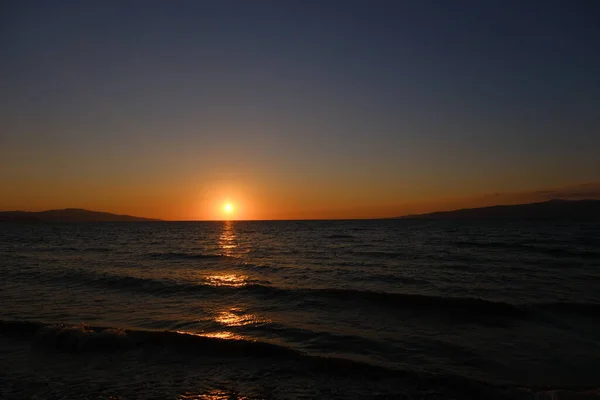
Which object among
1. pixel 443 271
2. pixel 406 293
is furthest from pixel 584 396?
pixel 443 271

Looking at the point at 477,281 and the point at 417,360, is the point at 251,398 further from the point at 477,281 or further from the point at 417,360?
the point at 477,281

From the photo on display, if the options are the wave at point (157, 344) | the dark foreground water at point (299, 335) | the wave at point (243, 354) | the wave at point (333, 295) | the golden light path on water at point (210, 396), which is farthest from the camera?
the wave at point (333, 295)

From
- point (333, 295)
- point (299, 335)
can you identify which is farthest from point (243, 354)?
point (333, 295)

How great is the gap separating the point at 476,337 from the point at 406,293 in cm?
620

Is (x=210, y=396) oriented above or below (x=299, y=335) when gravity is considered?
above

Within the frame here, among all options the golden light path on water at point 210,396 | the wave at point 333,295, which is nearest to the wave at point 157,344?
the golden light path on water at point 210,396

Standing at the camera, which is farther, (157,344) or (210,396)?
(157,344)

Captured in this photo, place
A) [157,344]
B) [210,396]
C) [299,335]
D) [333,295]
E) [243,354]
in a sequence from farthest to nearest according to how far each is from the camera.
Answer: [333,295] < [299,335] < [157,344] < [243,354] < [210,396]

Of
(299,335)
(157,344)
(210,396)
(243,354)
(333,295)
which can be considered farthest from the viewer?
(333,295)

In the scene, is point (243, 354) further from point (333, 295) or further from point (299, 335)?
point (333, 295)

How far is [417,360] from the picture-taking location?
1031 centimetres

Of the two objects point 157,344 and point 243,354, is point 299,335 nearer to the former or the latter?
point 243,354

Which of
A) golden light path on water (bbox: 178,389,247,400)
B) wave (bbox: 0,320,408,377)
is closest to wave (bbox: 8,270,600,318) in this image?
wave (bbox: 0,320,408,377)

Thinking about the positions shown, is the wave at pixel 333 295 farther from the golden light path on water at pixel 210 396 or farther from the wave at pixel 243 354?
the golden light path on water at pixel 210 396
